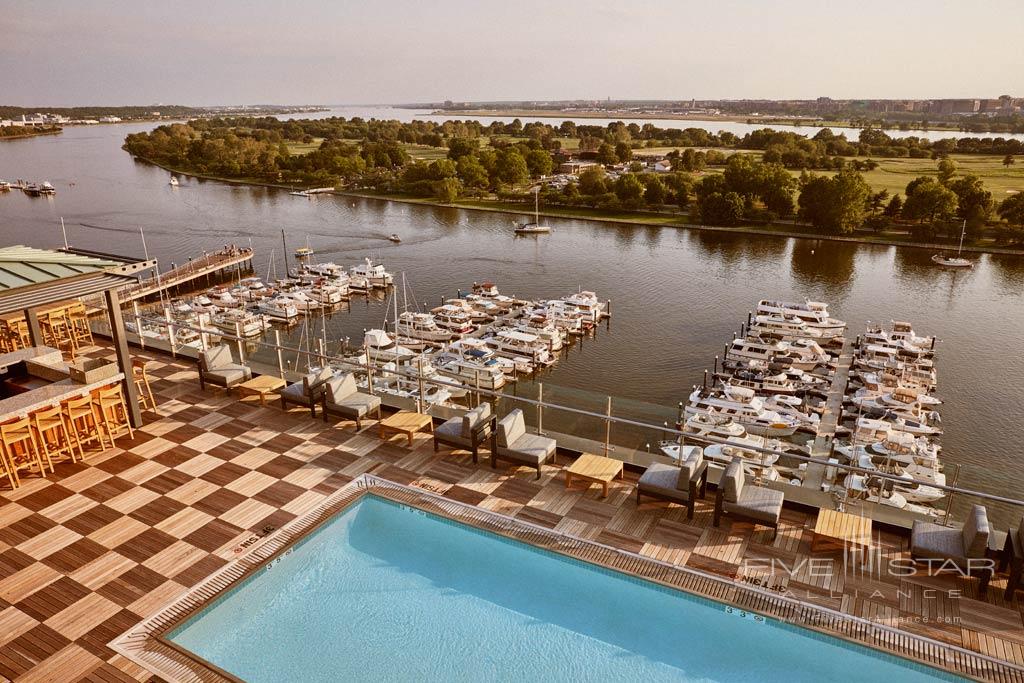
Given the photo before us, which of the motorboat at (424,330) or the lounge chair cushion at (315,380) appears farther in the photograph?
the motorboat at (424,330)

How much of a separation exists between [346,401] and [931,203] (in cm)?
5812

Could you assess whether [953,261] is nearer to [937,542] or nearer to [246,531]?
[937,542]

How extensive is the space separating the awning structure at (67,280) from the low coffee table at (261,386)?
4.60 ft

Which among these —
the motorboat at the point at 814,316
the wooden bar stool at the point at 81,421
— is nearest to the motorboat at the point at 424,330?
the motorboat at the point at 814,316

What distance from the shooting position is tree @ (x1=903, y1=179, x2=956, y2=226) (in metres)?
51.8

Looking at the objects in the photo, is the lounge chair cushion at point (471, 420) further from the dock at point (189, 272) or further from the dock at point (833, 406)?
the dock at point (189, 272)

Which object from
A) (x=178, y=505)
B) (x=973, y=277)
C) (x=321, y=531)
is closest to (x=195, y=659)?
(x=321, y=531)

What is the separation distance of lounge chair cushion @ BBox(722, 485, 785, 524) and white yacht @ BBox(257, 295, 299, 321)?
1294 inches

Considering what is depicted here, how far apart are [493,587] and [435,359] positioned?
21.8 metres

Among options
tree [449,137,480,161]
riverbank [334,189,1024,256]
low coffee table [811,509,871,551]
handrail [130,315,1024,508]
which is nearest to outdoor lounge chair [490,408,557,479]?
handrail [130,315,1024,508]

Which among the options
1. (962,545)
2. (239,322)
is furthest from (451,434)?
(239,322)

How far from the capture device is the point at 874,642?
5.00m

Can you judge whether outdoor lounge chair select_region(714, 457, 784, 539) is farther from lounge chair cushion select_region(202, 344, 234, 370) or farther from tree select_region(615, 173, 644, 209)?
tree select_region(615, 173, 644, 209)

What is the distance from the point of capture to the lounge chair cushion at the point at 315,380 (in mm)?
8883
